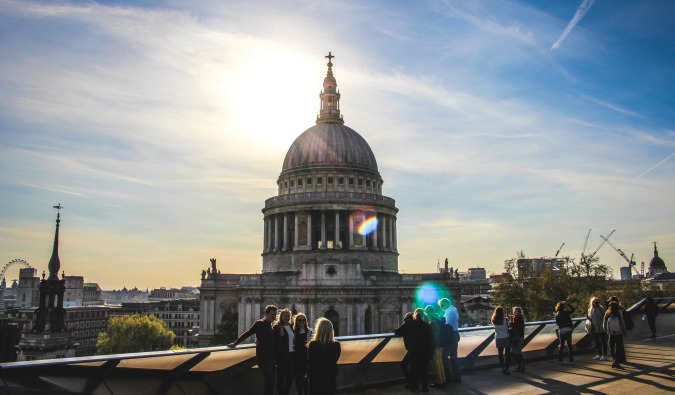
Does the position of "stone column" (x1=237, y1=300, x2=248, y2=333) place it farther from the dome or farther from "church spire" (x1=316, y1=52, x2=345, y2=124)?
"church spire" (x1=316, y1=52, x2=345, y2=124)

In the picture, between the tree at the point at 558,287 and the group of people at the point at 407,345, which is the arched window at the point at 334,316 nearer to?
the tree at the point at 558,287

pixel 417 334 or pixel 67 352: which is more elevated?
pixel 417 334

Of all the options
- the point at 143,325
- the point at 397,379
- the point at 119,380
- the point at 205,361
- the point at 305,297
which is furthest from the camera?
the point at 143,325

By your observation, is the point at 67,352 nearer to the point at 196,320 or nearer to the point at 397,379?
the point at 196,320

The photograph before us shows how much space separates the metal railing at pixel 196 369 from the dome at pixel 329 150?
71.5 metres

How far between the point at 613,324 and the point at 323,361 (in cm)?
1104

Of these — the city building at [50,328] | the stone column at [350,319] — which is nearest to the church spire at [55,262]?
the city building at [50,328]

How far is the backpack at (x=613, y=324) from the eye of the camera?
707 inches

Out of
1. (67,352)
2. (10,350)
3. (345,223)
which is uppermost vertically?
(345,223)

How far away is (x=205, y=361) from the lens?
1230 cm

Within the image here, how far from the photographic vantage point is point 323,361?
12.0 metres

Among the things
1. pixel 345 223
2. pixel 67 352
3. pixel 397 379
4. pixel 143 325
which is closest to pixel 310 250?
pixel 345 223

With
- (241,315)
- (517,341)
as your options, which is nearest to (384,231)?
(241,315)

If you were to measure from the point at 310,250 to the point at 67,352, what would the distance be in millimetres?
37245
